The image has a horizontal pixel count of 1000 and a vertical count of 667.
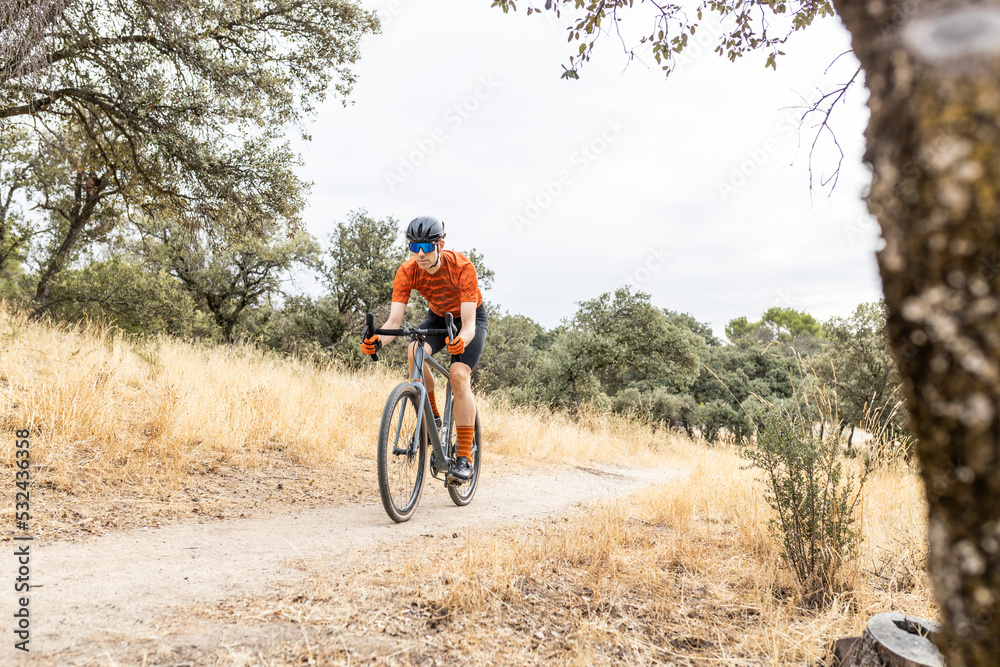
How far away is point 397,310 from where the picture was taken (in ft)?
15.9

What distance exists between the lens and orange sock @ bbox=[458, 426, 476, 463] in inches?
201

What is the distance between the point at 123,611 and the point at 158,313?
49.9 feet

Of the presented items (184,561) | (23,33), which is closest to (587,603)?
(184,561)

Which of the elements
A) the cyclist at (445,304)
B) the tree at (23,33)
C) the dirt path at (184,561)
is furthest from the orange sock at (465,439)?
the tree at (23,33)

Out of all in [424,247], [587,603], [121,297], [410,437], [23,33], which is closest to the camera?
[587,603]

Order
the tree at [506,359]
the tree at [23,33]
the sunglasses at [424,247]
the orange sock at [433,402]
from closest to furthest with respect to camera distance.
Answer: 1. the sunglasses at [424,247]
2. the orange sock at [433,402]
3. the tree at [23,33]
4. the tree at [506,359]

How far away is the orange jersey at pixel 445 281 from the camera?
486cm

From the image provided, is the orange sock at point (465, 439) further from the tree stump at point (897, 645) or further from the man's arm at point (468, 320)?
the tree stump at point (897, 645)

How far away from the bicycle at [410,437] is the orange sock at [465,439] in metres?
0.12

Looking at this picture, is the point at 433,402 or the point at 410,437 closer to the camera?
the point at 410,437

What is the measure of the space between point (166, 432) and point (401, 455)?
264cm

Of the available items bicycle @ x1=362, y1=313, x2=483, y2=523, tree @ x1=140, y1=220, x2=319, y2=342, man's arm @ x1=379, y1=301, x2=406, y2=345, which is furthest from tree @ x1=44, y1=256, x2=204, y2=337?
bicycle @ x1=362, y1=313, x2=483, y2=523

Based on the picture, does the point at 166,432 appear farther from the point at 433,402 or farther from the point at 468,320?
the point at 468,320

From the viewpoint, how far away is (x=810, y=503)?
3197 millimetres
